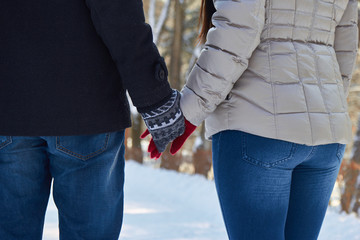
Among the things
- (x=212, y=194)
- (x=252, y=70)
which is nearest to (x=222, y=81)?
(x=252, y=70)

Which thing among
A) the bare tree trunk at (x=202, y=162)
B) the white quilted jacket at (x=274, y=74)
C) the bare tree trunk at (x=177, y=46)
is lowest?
the bare tree trunk at (x=202, y=162)

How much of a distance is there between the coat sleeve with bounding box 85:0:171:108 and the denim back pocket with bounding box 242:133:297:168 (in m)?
0.41

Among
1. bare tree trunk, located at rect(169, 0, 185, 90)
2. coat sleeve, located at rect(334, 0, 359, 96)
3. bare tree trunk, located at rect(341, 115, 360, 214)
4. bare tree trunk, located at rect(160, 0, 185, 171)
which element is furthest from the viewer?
bare tree trunk, located at rect(169, 0, 185, 90)

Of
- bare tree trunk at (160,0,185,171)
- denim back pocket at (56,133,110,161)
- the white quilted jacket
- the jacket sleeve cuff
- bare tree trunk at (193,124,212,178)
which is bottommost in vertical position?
bare tree trunk at (193,124,212,178)

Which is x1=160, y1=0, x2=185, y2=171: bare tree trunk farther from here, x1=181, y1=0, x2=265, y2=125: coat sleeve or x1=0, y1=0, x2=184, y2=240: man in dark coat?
x1=0, y1=0, x2=184, y2=240: man in dark coat

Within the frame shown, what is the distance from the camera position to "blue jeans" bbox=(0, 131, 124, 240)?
1571 millimetres

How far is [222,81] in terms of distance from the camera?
168 cm

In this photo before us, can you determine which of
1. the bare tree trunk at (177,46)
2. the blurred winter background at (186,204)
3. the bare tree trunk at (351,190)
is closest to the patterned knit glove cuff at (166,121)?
the blurred winter background at (186,204)

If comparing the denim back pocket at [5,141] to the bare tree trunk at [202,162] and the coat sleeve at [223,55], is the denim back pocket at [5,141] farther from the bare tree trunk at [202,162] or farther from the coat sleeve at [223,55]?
the bare tree trunk at [202,162]

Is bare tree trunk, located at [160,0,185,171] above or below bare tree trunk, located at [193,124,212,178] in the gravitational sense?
above

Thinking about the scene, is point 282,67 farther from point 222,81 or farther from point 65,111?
point 65,111

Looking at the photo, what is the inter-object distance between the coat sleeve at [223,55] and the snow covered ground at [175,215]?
277cm

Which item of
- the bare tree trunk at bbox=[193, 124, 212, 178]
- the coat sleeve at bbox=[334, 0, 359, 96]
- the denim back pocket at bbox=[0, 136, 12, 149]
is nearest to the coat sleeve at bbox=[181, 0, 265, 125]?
the coat sleeve at bbox=[334, 0, 359, 96]

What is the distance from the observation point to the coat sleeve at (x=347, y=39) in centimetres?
194
